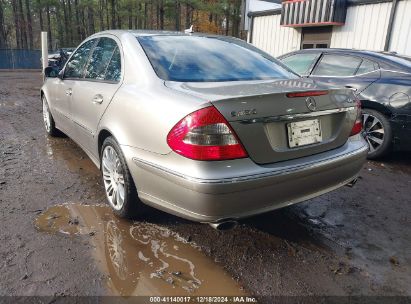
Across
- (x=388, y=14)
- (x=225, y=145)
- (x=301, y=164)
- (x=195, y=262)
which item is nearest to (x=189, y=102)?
(x=225, y=145)

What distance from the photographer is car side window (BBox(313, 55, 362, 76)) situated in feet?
17.1

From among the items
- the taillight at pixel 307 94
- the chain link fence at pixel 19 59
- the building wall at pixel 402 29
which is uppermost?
the building wall at pixel 402 29

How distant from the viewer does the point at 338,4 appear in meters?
10.7

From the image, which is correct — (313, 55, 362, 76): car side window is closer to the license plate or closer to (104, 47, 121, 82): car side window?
the license plate

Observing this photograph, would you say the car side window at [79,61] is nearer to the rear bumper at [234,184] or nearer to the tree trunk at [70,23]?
the rear bumper at [234,184]

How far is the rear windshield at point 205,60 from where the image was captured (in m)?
2.71

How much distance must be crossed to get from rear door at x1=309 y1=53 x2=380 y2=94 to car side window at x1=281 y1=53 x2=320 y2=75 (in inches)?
5.1

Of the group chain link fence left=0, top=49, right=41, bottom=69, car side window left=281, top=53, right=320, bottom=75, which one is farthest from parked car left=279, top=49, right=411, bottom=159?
chain link fence left=0, top=49, right=41, bottom=69

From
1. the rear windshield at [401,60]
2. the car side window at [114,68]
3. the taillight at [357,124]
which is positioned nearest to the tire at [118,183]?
the car side window at [114,68]

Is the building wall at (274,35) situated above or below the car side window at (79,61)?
above

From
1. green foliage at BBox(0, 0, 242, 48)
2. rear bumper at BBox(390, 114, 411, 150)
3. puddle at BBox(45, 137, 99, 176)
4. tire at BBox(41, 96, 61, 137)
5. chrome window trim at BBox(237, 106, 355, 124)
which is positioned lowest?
puddle at BBox(45, 137, 99, 176)

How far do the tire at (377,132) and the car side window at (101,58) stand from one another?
3612 mm

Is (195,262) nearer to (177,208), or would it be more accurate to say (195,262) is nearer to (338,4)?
(177,208)

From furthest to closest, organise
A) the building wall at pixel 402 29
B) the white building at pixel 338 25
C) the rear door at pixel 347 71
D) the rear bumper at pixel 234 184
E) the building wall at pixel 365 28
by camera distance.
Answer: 1. the building wall at pixel 365 28
2. the white building at pixel 338 25
3. the building wall at pixel 402 29
4. the rear door at pixel 347 71
5. the rear bumper at pixel 234 184
